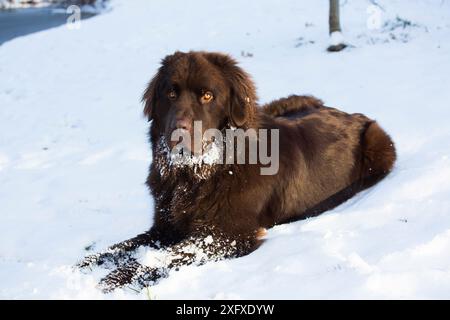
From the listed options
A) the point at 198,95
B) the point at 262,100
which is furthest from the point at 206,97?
the point at 262,100

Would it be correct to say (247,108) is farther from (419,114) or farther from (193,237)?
(419,114)

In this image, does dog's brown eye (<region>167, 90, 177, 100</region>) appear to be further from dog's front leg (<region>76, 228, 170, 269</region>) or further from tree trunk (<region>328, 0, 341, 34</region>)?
tree trunk (<region>328, 0, 341, 34</region>)

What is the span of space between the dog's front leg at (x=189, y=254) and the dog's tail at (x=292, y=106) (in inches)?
74.6

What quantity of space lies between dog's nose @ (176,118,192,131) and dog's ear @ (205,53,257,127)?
1.48ft

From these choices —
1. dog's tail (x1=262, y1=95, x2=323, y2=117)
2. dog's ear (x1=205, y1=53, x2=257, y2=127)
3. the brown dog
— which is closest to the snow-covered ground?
the brown dog

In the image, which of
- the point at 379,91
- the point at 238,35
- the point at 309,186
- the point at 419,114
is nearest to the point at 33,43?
the point at 238,35

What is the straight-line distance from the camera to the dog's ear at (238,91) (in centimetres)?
434

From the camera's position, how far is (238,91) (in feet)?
14.3

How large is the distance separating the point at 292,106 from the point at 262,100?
347cm

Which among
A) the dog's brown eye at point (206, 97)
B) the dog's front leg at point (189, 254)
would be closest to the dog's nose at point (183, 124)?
the dog's brown eye at point (206, 97)

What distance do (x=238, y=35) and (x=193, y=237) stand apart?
1095cm

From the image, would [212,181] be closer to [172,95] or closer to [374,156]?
[172,95]

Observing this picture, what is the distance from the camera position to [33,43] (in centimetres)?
1672

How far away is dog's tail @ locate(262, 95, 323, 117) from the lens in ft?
18.7
